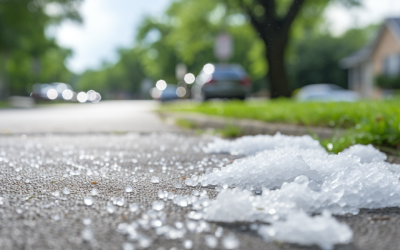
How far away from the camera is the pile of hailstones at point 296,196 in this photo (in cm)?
136

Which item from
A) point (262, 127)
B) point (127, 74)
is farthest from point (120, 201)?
point (127, 74)

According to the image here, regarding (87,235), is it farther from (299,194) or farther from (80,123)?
(80,123)

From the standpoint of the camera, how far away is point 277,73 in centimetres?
1092

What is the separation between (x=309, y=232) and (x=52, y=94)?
1198 inches

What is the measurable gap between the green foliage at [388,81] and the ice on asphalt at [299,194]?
19.8 metres

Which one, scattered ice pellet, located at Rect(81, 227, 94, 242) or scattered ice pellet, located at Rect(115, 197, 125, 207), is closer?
scattered ice pellet, located at Rect(81, 227, 94, 242)

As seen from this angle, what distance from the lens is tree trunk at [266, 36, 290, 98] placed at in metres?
10.7

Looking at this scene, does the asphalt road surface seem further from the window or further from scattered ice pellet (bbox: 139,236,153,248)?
the window

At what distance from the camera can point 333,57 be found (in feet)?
116

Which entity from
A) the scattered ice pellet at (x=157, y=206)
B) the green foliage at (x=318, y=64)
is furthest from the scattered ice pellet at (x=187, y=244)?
the green foliage at (x=318, y=64)

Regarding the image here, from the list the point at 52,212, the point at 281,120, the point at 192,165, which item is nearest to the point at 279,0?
the point at 281,120

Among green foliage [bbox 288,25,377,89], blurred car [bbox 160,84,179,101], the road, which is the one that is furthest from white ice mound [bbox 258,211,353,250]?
green foliage [bbox 288,25,377,89]

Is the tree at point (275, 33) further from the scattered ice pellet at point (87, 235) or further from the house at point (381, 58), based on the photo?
the house at point (381, 58)

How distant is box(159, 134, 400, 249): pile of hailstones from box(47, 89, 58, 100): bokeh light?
94.3ft
